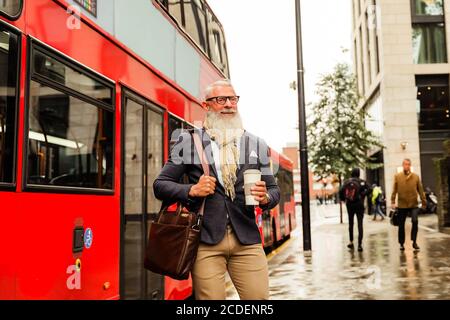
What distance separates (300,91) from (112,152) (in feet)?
29.5

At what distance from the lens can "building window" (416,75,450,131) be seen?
29.7 metres

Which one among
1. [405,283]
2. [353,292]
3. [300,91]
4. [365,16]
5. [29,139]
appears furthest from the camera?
[365,16]

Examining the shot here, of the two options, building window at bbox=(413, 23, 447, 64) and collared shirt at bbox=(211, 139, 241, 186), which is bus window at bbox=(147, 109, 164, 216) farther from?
building window at bbox=(413, 23, 447, 64)

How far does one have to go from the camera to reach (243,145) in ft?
9.89

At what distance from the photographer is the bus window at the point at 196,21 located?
7.07 metres

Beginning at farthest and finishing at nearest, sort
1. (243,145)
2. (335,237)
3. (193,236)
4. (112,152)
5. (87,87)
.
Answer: (335,237) → (112,152) → (87,87) → (243,145) → (193,236)

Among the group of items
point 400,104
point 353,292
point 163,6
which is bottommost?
point 353,292

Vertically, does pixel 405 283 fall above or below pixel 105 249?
below

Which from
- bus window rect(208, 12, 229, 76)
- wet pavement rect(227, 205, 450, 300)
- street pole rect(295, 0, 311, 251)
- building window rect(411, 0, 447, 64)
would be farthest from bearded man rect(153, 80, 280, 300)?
building window rect(411, 0, 447, 64)

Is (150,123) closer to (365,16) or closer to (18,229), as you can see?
(18,229)

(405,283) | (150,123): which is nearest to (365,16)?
(405,283)

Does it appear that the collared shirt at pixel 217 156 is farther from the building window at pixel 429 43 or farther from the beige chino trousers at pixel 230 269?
the building window at pixel 429 43

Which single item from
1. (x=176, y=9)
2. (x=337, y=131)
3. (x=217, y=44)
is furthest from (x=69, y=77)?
(x=337, y=131)

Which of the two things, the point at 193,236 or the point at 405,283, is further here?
the point at 405,283
